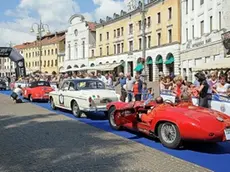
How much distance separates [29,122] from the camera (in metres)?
11.9

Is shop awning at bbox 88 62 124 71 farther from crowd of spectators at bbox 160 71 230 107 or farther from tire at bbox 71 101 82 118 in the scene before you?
tire at bbox 71 101 82 118

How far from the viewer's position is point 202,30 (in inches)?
1480

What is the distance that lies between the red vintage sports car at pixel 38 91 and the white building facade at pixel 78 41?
5124 cm

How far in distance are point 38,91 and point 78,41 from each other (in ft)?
183

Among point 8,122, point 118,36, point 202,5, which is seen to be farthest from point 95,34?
point 8,122

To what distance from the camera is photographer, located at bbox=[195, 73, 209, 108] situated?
400 inches

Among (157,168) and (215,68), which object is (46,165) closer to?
(157,168)

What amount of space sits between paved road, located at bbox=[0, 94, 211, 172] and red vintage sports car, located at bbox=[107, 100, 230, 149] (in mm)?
501

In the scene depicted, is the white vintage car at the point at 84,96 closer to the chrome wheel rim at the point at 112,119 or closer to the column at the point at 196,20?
the chrome wheel rim at the point at 112,119

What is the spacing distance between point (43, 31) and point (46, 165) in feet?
106

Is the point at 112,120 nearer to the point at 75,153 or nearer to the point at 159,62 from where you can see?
the point at 75,153

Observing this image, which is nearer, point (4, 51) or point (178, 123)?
point (178, 123)

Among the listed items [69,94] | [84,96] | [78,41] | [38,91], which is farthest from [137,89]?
[78,41]

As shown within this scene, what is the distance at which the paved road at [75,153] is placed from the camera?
6195mm
